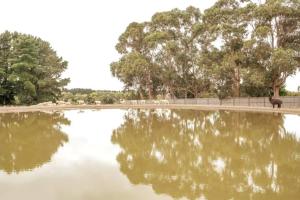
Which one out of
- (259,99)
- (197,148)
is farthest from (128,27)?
(197,148)

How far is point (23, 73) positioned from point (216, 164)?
46985mm

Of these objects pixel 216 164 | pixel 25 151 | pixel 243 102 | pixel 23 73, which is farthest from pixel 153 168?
pixel 23 73

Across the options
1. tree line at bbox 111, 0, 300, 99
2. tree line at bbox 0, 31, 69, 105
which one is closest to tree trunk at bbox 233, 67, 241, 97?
tree line at bbox 111, 0, 300, 99

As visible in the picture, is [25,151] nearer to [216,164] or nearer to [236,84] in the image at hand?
[216,164]

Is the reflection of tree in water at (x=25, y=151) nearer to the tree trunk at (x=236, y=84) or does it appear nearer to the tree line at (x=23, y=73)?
the tree trunk at (x=236, y=84)

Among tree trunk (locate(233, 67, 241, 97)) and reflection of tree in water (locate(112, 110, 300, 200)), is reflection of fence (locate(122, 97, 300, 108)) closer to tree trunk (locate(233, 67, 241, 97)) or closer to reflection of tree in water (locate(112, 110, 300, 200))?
tree trunk (locate(233, 67, 241, 97))

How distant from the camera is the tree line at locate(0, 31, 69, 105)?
5173 centimetres

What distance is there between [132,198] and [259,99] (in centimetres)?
3633

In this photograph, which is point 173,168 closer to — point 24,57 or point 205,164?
point 205,164

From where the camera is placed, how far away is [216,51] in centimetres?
4481

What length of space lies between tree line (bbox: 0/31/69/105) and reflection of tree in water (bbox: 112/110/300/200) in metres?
39.8

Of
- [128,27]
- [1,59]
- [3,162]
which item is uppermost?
[128,27]

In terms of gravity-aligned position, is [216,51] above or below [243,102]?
above

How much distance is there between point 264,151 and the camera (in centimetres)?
1162
